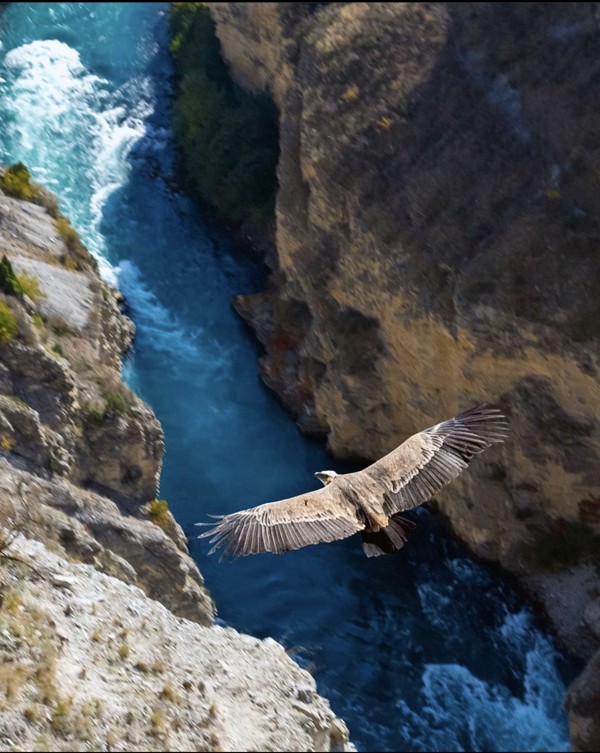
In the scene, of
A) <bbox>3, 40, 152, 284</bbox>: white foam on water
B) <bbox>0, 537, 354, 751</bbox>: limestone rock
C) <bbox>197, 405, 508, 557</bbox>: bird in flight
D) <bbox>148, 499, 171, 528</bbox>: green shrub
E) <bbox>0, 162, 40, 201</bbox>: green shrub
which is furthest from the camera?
<bbox>3, 40, 152, 284</bbox>: white foam on water

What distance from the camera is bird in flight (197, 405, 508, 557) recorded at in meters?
17.8

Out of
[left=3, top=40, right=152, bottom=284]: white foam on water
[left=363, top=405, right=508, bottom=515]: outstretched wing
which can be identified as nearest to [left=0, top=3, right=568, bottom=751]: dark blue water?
[left=3, top=40, right=152, bottom=284]: white foam on water

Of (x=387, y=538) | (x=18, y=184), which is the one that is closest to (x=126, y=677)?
(x=387, y=538)

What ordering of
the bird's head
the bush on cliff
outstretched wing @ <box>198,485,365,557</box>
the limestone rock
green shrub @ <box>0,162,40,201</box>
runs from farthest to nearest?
1. the bush on cliff
2. green shrub @ <box>0,162,40,201</box>
3. the bird's head
4. outstretched wing @ <box>198,485,365,557</box>
5. the limestone rock

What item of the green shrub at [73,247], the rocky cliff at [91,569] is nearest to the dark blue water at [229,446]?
the rocky cliff at [91,569]

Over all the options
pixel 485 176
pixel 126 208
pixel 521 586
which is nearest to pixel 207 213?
pixel 126 208

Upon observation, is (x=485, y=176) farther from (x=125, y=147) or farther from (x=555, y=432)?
(x=125, y=147)

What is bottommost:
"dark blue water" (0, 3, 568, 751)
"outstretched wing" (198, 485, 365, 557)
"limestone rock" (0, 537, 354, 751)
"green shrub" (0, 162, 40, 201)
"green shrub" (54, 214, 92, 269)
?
"dark blue water" (0, 3, 568, 751)

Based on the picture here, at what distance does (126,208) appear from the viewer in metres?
40.9

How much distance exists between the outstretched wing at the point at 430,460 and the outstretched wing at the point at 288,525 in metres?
0.93

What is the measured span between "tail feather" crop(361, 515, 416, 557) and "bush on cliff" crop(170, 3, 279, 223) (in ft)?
76.0

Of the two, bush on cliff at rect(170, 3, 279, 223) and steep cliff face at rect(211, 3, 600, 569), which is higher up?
steep cliff face at rect(211, 3, 600, 569)

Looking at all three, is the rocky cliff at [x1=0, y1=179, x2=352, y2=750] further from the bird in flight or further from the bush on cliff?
the bush on cliff

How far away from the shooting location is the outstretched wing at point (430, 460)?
63.2 feet
